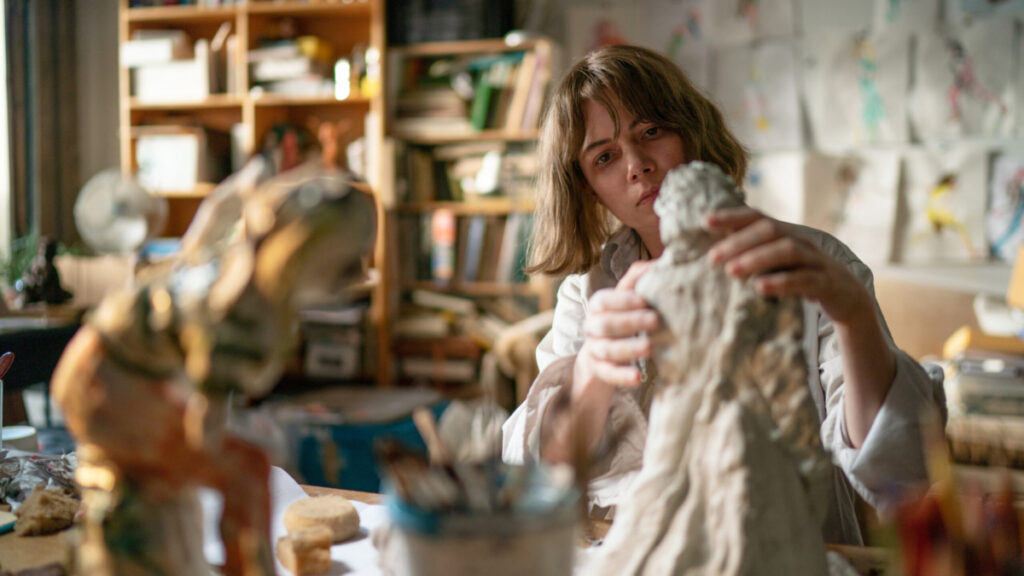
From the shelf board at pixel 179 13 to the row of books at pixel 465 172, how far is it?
3.40 ft

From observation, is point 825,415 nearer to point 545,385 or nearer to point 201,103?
point 545,385

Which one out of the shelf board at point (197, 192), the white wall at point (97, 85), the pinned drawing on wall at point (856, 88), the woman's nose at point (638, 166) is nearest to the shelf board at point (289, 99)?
the shelf board at point (197, 192)

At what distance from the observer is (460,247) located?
11.5 feet

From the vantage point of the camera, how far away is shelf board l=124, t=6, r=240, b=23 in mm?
3420

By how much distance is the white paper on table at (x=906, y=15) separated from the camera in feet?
10.2

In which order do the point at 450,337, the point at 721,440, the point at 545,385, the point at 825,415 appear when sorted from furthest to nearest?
1. the point at 450,337
2. the point at 825,415
3. the point at 545,385
4. the point at 721,440

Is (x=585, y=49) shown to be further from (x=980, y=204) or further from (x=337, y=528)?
(x=337, y=528)

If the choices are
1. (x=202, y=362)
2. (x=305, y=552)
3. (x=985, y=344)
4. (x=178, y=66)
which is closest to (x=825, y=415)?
(x=305, y=552)

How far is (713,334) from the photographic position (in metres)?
0.60

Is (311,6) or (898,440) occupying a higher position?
(311,6)

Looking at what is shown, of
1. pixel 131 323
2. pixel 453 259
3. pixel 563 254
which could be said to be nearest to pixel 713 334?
pixel 131 323

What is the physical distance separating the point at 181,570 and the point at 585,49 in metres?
3.32

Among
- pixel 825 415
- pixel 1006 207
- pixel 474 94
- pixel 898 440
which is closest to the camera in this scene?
pixel 898 440

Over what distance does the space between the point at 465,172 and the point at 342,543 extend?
2732 mm
